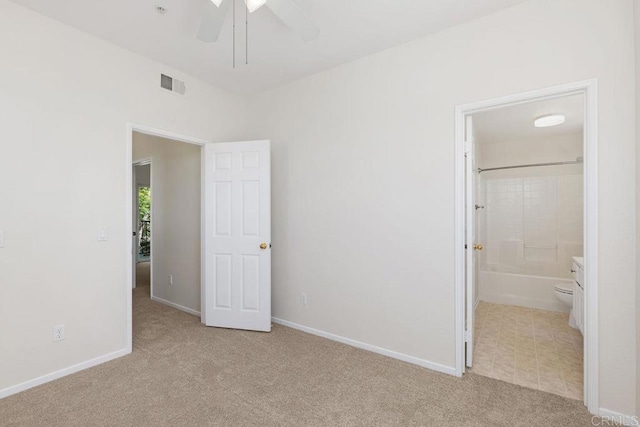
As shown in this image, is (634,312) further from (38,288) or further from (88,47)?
(88,47)

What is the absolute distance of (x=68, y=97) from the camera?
2443 mm

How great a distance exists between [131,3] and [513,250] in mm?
5532

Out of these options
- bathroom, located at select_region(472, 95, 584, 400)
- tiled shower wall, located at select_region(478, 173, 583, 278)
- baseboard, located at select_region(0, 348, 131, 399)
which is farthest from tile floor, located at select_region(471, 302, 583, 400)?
baseboard, located at select_region(0, 348, 131, 399)

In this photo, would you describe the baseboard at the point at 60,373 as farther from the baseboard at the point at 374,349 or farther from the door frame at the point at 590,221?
the door frame at the point at 590,221

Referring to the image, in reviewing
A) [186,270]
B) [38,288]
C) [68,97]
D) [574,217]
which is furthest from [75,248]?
[574,217]

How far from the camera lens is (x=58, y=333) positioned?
2.39 meters

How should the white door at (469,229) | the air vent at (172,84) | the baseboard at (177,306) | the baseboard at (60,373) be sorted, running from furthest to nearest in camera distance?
1. the baseboard at (177,306)
2. the air vent at (172,84)
3. the white door at (469,229)
4. the baseboard at (60,373)

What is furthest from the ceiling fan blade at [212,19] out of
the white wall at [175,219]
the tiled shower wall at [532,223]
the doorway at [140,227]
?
the tiled shower wall at [532,223]

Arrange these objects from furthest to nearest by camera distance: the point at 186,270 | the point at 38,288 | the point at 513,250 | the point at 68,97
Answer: the point at 513,250, the point at 186,270, the point at 68,97, the point at 38,288

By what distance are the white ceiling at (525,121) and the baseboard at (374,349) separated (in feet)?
7.77

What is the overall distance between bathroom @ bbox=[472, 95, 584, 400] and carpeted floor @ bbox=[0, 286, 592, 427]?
107 centimetres

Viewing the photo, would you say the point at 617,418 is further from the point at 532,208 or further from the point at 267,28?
the point at 267,28

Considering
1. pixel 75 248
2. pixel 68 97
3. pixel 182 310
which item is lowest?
pixel 182 310

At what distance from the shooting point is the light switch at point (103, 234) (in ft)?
8.63
